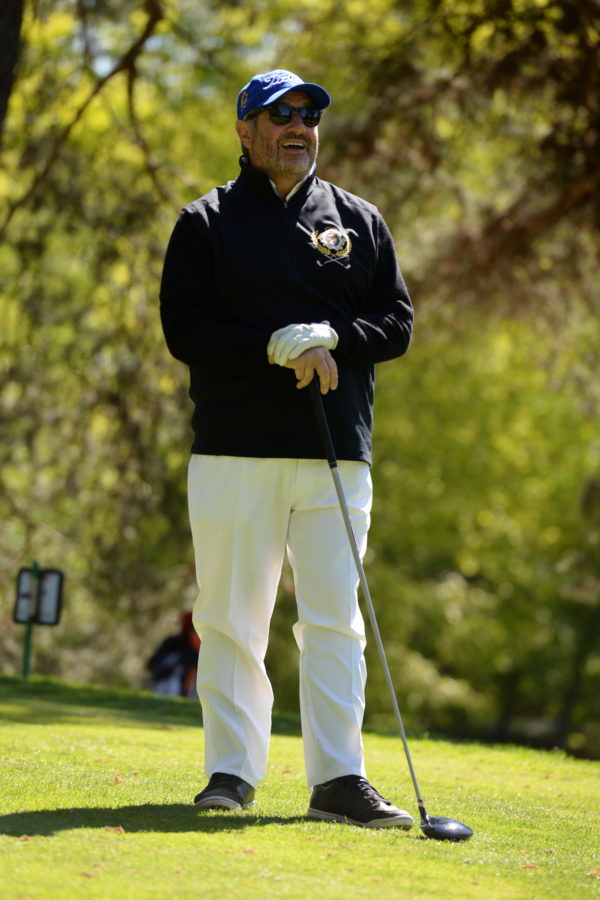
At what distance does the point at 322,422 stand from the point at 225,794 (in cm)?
111

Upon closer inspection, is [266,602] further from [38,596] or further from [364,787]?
[38,596]

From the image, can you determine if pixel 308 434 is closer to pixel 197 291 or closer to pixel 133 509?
pixel 197 291

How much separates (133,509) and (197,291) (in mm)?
8063

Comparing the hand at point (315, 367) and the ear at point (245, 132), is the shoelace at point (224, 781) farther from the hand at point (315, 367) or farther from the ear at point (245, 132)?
the ear at point (245, 132)

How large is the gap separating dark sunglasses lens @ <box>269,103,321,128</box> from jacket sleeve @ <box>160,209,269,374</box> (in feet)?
1.24

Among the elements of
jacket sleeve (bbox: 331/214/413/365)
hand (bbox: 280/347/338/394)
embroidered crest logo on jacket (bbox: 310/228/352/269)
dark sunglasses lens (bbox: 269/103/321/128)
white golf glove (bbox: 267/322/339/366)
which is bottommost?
hand (bbox: 280/347/338/394)

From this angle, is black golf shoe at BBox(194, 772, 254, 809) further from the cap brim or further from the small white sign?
the small white sign

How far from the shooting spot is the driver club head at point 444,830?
3.72 meters

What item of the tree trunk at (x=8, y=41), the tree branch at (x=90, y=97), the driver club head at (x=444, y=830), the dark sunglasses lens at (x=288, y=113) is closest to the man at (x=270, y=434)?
the dark sunglasses lens at (x=288, y=113)

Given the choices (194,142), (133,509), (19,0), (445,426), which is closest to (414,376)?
(445,426)

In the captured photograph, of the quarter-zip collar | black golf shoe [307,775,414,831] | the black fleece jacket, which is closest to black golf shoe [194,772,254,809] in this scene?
black golf shoe [307,775,414,831]

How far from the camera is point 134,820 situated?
3709 millimetres

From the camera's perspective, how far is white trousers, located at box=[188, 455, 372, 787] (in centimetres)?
406

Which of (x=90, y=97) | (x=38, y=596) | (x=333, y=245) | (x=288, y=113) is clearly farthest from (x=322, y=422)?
(x=90, y=97)
